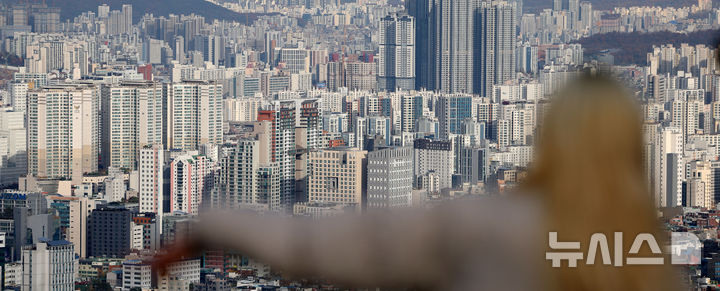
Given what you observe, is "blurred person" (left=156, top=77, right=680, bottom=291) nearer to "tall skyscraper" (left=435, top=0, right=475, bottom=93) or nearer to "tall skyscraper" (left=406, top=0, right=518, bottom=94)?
"tall skyscraper" (left=406, top=0, right=518, bottom=94)

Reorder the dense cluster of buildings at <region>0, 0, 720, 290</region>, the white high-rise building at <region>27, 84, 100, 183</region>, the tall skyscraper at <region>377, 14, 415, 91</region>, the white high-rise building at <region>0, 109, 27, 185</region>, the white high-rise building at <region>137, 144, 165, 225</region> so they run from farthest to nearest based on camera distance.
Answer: the tall skyscraper at <region>377, 14, 415, 91</region> → the white high-rise building at <region>27, 84, 100, 183</region> → the white high-rise building at <region>0, 109, 27, 185</region> → the white high-rise building at <region>137, 144, 165, 225</region> → the dense cluster of buildings at <region>0, 0, 720, 290</region>

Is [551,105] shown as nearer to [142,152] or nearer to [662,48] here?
[662,48]

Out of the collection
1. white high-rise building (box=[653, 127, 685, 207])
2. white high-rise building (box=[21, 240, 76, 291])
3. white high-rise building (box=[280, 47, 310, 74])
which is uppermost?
white high-rise building (box=[280, 47, 310, 74])

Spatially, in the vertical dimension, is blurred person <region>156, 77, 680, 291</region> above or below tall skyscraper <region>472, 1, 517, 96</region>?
below

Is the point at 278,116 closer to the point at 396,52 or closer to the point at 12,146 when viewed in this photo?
the point at 12,146

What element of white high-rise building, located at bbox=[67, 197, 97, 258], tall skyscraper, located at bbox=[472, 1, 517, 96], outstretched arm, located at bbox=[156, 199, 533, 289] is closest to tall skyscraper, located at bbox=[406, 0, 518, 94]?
tall skyscraper, located at bbox=[472, 1, 517, 96]

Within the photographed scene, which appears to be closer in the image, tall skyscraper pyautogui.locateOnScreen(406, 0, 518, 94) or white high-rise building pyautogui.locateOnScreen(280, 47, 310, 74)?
tall skyscraper pyautogui.locateOnScreen(406, 0, 518, 94)

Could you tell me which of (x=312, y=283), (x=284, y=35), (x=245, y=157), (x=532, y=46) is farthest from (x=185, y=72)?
(x=312, y=283)
